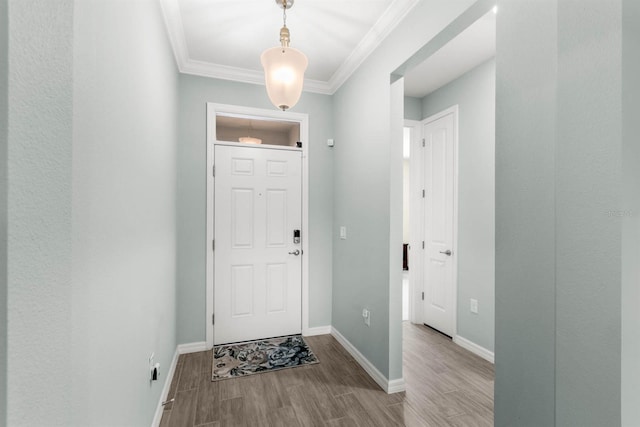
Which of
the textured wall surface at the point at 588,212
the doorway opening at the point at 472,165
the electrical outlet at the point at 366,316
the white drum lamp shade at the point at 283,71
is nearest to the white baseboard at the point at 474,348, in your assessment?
the doorway opening at the point at 472,165

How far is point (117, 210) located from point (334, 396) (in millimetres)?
1865

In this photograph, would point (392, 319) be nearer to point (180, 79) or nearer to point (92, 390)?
point (92, 390)

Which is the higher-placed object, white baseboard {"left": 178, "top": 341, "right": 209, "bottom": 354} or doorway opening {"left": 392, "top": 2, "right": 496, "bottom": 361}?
doorway opening {"left": 392, "top": 2, "right": 496, "bottom": 361}

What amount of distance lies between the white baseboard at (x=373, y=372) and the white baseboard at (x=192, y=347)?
53.1 inches

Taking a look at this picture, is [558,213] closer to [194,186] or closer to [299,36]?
[299,36]

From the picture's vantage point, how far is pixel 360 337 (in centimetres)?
260

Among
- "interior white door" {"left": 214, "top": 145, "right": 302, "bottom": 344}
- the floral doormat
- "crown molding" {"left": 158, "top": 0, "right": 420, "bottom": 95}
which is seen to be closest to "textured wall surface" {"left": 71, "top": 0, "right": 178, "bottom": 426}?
"crown molding" {"left": 158, "top": 0, "right": 420, "bottom": 95}

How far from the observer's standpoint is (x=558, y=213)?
1087 millimetres

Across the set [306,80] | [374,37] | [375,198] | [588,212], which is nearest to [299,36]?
[374,37]

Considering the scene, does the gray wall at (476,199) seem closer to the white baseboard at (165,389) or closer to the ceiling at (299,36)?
the ceiling at (299,36)

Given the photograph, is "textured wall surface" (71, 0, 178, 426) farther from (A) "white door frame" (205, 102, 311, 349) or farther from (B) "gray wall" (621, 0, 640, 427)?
(B) "gray wall" (621, 0, 640, 427)

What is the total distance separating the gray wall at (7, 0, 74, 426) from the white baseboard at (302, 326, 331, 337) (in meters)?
2.57

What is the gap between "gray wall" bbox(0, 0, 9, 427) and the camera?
48cm

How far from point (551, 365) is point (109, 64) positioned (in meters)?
1.97
